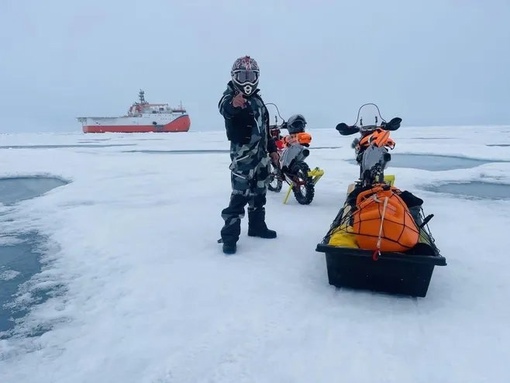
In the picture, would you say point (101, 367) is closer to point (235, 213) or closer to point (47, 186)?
point (235, 213)

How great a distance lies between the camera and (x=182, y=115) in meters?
50.5

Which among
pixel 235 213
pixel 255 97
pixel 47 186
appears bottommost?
pixel 47 186

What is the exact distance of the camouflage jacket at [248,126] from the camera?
332cm

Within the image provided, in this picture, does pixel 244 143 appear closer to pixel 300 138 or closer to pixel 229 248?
pixel 229 248

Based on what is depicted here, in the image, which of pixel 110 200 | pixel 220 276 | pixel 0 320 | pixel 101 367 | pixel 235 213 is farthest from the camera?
pixel 110 200

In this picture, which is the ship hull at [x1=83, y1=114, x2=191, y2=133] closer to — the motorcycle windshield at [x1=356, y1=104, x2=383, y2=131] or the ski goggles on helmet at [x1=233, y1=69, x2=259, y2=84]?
the motorcycle windshield at [x1=356, y1=104, x2=383, y2=131]

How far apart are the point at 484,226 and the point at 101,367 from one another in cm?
399

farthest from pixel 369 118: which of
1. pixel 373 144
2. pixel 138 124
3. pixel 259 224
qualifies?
pixel 138 124

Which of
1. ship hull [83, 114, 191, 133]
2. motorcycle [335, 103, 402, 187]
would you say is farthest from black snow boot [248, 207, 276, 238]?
ship hull [83, 114, 191, 133]

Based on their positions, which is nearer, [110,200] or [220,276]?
[220,276]

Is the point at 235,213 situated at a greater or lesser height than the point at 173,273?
greater

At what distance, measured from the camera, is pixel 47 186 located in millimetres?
8023

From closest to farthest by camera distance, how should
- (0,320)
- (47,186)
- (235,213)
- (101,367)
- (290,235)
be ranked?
(101,367) → (0,320) → (235,213) → (290,235) → (47,186)

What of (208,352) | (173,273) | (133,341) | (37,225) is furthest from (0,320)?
(37,225)
